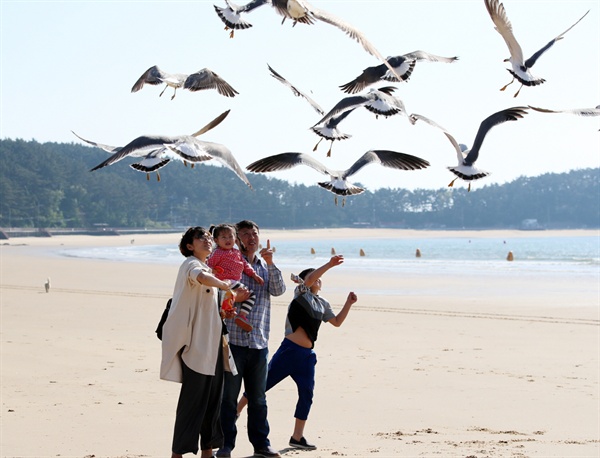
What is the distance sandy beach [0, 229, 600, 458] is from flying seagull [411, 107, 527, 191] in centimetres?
236

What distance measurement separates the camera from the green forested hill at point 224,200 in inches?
4609

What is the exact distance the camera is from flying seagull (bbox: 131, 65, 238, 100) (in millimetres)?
6730

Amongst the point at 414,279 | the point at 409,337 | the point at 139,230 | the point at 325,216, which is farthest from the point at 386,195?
the point at 409,337

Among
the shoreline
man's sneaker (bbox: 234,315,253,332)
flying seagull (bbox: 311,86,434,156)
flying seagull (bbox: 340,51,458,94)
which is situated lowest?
the shoreline

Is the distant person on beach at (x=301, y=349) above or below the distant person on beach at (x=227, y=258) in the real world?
below

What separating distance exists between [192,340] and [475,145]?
2.21 m

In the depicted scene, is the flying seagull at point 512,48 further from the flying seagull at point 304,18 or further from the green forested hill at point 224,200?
the green forested hill at point 224,200

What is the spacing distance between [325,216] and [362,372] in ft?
445

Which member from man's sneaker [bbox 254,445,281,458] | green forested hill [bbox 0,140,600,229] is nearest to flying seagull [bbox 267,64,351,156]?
man's sneaker [bbox 254,445,281,458]

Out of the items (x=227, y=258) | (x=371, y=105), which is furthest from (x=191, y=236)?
(x=371, y=105)

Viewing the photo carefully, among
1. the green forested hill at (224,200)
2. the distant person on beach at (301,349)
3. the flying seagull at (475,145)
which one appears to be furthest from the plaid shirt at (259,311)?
the green forested hill at (224,200)

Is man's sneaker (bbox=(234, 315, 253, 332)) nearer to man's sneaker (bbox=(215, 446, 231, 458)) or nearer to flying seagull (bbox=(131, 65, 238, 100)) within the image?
man's sneaker (bbox=(215, 446, 231, 458))

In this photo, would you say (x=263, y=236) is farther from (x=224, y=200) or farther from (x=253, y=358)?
(x=253, y=358)

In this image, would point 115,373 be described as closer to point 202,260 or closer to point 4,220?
point 202,260
